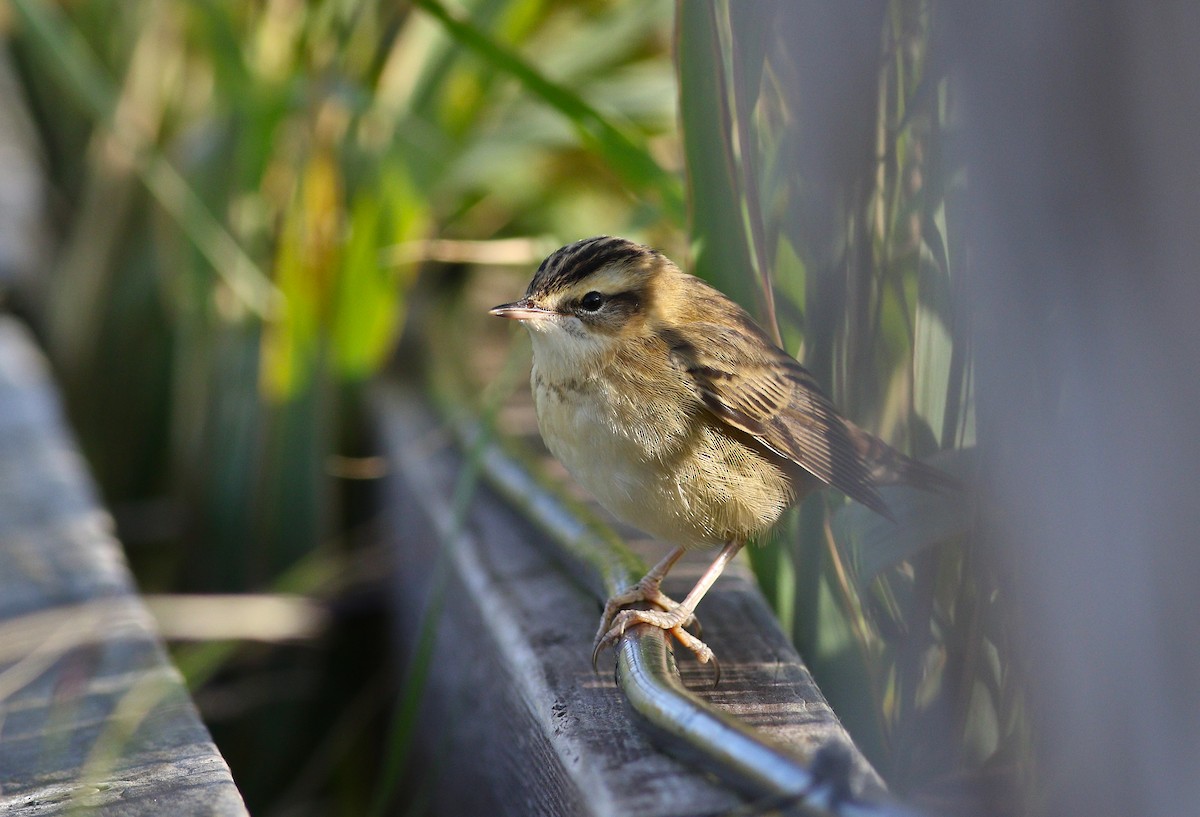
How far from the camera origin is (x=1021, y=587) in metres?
1.25

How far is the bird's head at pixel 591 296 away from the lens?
2.10 metres

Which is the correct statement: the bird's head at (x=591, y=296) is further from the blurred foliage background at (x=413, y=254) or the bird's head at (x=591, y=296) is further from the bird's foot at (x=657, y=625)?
the bird's foot at (x=657, y=625)

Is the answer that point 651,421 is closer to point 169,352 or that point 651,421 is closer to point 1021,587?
point 1021,587

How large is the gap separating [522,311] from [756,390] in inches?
16.7

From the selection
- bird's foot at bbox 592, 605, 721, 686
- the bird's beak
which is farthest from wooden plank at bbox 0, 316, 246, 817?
the bird's beak

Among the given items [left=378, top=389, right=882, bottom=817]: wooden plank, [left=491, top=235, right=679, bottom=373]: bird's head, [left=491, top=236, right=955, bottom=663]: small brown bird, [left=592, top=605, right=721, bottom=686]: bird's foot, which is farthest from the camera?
[left=491, top=235, right=679, bottom=373]: bird's head

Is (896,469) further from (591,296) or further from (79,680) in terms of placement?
(79,680)

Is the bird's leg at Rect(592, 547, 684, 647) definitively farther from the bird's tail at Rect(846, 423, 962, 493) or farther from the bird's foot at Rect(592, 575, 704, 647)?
the bird's tail at Rect(846, 423, 962, 493)

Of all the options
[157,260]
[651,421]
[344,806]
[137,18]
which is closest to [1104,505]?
[651,421]

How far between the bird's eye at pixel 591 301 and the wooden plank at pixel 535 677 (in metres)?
0.42

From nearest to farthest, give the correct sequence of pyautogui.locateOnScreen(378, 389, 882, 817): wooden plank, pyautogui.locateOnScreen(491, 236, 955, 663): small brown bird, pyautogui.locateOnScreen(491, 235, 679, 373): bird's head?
pyautogui.locateOnScreen(378, 389, 882, 817): wooden plank < pyautogui.locateOnScreen(491, 236, 955, 663): small brown bird < pyautogui.locateOnScreen(491, 235, 679, 373): bird's head

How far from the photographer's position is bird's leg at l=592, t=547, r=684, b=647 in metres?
1.93

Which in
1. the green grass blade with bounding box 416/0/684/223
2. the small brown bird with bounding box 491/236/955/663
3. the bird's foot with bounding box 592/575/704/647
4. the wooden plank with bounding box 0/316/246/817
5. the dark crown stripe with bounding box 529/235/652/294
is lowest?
the wooden plank with bounding box 0/316/246/817

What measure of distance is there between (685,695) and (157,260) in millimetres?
2755
